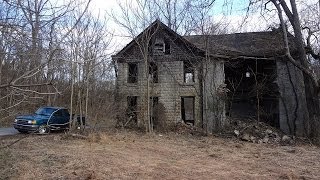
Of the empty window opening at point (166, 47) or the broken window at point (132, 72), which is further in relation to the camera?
the broken window at point (132, 72)

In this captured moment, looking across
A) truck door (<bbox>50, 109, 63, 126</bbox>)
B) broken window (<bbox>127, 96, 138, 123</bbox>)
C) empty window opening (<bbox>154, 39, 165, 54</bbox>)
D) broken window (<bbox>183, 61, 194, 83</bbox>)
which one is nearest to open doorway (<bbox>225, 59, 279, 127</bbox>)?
broken window (<bbox>183, 61, 194, 83</bbox>)

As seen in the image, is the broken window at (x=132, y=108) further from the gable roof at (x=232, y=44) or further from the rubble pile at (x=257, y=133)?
the rubble pile at (x=257, y=133)

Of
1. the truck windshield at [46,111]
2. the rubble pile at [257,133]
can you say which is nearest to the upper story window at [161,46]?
the rubble pile at [257,133]

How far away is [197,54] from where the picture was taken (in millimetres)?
28234

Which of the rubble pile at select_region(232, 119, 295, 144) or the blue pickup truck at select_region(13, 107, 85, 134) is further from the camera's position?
the blue pickup truck at select_region(13, 107, 85, 134)

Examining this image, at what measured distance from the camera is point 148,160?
14.6 m

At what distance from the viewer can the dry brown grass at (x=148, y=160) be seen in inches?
466

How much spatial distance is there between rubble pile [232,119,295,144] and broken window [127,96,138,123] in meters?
7.23

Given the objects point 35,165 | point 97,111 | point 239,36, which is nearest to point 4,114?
point 35,165

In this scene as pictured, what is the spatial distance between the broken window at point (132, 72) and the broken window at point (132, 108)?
1437 mm

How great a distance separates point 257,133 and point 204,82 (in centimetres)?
563

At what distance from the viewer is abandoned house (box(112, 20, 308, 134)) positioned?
27.4 m

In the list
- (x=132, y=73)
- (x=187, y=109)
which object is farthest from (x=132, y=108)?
(x=187, y=109)

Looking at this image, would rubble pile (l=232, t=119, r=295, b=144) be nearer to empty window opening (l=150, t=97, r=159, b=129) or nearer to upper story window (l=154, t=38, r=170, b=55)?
empty window opening (l=150, t=97, r=159, b=129)
